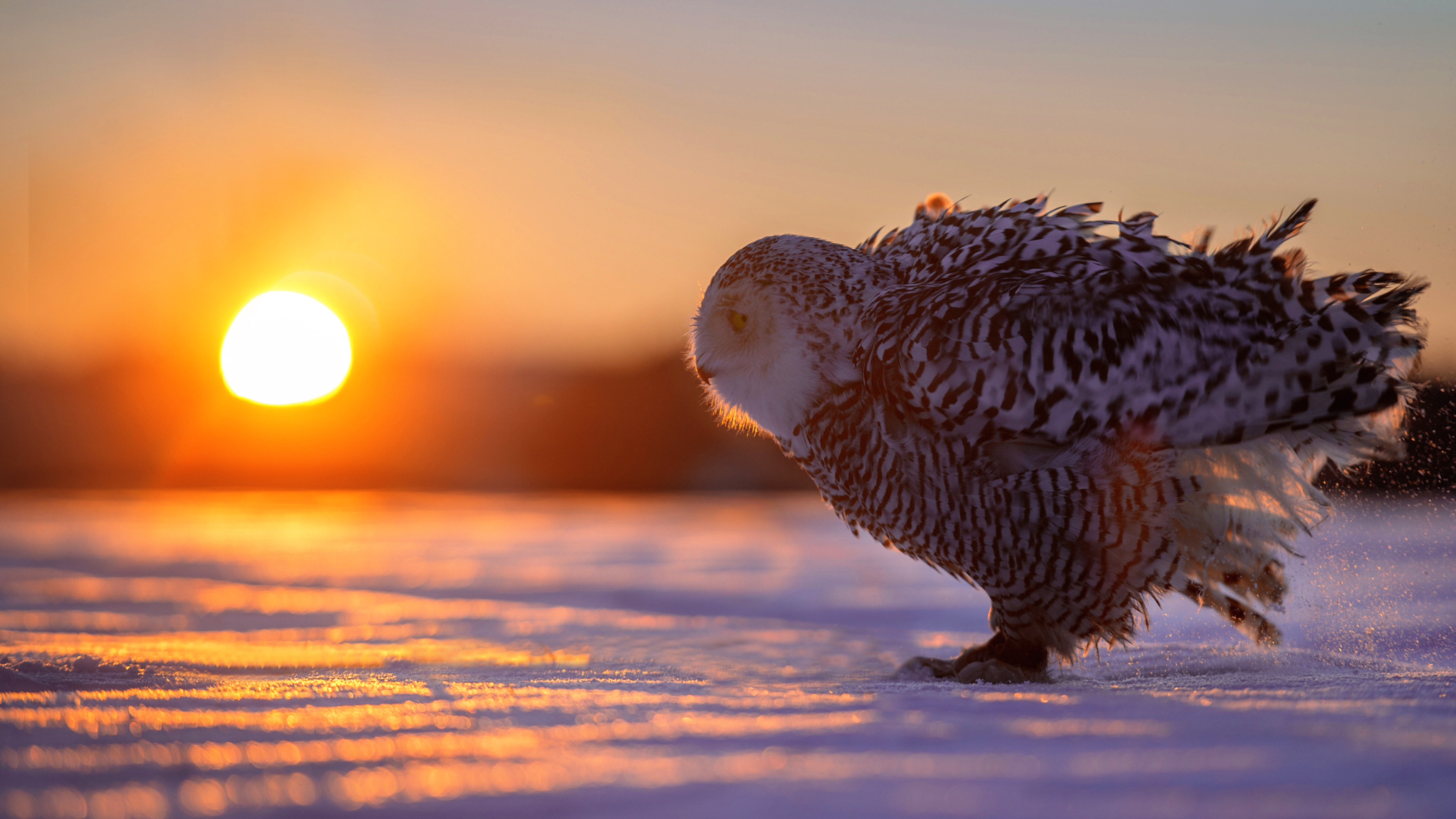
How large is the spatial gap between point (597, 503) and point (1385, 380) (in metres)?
11.2

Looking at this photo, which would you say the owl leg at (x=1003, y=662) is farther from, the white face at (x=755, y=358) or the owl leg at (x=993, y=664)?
the white face at (x=755, y=358)

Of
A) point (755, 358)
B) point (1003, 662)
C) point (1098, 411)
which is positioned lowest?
point (1003, 662)

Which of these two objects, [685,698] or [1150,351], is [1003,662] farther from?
[685,698]

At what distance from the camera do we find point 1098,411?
9.70 feet

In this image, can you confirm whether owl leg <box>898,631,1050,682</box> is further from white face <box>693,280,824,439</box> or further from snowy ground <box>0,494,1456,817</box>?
white face <box>693,280,824,439</box>

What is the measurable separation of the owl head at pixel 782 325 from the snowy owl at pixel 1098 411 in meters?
0.03

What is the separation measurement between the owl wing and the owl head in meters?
0.36

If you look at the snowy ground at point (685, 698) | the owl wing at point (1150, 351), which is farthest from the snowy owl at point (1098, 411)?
the snowy ground at point (685, 698)

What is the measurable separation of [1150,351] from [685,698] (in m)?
1.74

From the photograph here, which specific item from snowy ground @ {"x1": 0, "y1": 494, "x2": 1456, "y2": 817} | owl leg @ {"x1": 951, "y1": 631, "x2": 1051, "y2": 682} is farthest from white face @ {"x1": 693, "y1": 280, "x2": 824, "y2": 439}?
owl leg @ {"x1": 951, "y1": 631, "x2": 1051, "y2": 682}

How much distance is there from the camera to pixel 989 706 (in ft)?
7.07

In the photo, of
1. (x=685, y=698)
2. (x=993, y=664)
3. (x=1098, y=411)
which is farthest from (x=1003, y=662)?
(x=685, y=698)

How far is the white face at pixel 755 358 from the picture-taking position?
3.48 meters

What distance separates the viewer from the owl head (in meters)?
3.43
